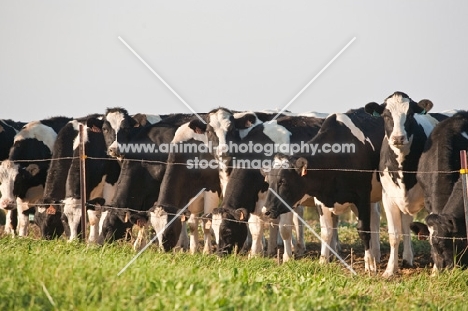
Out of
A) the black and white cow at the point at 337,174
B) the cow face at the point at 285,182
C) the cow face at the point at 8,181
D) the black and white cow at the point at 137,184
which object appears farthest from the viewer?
the cow face at the point at 8,181

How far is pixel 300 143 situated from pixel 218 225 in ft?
8.66

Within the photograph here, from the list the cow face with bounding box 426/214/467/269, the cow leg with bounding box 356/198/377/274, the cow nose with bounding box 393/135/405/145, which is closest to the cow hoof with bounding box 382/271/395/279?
the cow leg with bounding box 356/198/377/274

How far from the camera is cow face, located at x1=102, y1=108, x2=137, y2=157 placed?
1927 cm

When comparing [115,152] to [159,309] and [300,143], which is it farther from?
[159,309]

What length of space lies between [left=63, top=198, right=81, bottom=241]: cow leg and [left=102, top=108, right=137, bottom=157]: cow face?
1734 mm

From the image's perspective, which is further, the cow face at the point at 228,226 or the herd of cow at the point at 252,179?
the cow face at the point at 228,226

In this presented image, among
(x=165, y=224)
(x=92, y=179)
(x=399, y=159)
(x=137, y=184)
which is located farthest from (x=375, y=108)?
(x=92, y=179)

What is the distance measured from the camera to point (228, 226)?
16.3m

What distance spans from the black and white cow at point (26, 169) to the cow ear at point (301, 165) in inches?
224

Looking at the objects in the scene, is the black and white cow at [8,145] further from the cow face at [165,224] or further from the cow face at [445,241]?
the cow face at [445,241]

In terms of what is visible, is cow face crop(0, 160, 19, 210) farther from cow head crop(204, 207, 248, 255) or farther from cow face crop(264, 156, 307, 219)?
cow face crop(264, 156, 307, 219)

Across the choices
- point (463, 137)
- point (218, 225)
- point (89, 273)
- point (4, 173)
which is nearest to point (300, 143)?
point (218, 225)

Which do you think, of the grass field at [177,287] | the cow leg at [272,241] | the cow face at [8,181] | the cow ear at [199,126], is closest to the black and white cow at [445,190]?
the grass field at [177,287]

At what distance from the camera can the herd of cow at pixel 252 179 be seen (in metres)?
15.4
